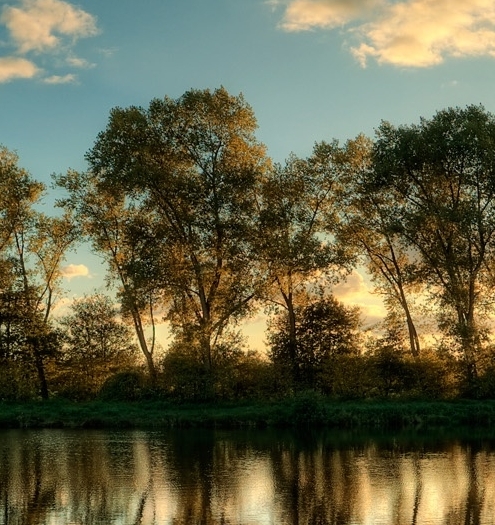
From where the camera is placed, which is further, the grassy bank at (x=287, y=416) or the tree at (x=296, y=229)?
the tree at (x=296, y=229)

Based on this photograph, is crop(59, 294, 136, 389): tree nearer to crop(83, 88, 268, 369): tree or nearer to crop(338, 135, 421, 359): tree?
crop(83, 88, 268, 369): tree

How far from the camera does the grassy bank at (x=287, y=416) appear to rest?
38.5 metres

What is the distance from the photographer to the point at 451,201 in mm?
48062

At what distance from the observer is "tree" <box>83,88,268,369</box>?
47.5m

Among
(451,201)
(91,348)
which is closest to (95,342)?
(91,348)

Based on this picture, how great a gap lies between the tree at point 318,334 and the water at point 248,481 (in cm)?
1758

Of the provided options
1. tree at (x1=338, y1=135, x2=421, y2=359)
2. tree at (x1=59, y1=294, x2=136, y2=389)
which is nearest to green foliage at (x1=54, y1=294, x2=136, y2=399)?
tree at (x1=59, y1=294, x2=136, y2=389)

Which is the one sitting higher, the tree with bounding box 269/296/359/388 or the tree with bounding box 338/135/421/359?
the tree with bounding box 338/135/421/359

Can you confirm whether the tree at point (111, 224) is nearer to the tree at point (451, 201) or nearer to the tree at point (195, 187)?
the tree at point (195, 187)

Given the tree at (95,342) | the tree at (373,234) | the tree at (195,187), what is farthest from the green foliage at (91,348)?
the tree at (373,234)

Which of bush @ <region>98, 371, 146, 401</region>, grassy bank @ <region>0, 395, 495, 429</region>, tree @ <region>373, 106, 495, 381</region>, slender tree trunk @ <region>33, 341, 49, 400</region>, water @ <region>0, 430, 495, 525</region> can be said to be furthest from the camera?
slender tree trunk @ <region>33, 341, 49, 400</region>

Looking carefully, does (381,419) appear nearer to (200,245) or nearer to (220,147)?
(200,245)

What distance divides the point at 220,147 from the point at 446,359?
18.3 meters

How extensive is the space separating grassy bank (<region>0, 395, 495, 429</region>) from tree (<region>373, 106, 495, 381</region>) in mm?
5891
